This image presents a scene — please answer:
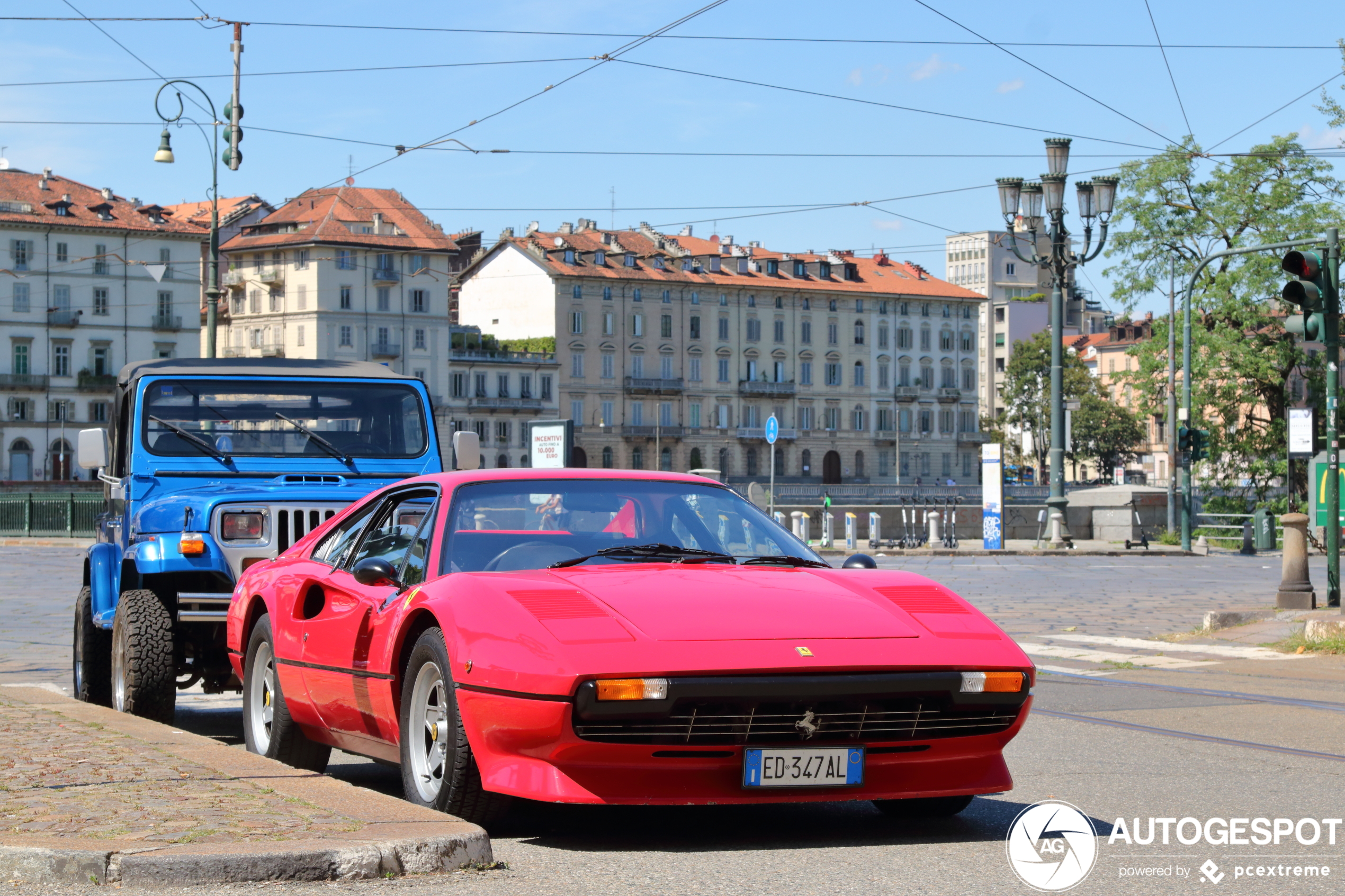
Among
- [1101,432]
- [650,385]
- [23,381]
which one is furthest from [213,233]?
[1101,432]

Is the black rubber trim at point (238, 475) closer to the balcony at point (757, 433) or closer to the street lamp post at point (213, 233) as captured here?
the street lamp post at point (213, 233)

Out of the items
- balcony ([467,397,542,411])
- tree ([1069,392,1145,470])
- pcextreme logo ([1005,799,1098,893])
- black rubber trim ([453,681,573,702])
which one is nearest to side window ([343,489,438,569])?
black rubber trim ([453,681,573,702])

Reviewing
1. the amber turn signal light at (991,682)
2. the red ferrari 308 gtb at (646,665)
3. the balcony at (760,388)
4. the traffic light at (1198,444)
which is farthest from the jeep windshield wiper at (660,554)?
the balcony at (760,388)

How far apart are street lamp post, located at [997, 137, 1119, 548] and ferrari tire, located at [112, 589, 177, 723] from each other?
2558 centimetres

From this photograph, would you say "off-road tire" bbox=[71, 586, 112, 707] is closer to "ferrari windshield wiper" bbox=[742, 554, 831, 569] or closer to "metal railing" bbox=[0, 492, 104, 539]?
"ferrari windshield wiper" bbox=[742, 554, 831, 569]

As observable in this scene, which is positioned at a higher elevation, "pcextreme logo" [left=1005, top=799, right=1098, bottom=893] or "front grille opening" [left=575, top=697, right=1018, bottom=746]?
"front grille opening" [left=575, top=697, right=1018, bottom=746]

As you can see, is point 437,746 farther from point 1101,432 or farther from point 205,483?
point 1101,432

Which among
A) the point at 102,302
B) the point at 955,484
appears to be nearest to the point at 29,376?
the point at 102,302

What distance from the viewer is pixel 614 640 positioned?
5.36m

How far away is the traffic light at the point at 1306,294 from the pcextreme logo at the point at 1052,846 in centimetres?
1096

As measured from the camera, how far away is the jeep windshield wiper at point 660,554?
636 cm

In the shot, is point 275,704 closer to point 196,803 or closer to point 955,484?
point 196,803

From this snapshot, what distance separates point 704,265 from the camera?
12781 centimetres

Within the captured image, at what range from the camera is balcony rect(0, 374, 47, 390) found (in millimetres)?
100312
